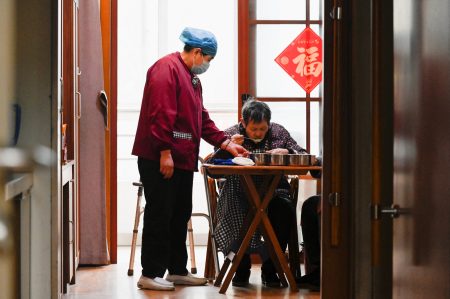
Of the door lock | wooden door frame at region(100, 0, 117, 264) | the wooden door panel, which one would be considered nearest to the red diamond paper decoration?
wooden door frame at region(100, 0, 117, 264)

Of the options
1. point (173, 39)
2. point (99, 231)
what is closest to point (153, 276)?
point (99, 231)

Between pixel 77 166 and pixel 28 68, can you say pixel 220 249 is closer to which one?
pixel 77 166

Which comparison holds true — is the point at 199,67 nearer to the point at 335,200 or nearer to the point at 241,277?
the point at 241,277

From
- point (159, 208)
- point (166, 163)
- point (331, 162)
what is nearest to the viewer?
point (331, 162)

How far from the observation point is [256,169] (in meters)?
4.75

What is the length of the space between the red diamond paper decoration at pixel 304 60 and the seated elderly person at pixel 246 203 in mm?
936

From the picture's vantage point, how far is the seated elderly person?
509 cm

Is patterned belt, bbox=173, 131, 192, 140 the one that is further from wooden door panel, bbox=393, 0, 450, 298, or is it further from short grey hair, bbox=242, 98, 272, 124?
wooden door panel, bbox=393, 0, 450, 298

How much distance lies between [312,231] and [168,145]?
1042mm

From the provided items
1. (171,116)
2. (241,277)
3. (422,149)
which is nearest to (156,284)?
(241,277)

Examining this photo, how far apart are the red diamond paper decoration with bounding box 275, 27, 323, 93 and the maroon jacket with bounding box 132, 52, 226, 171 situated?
140 cm

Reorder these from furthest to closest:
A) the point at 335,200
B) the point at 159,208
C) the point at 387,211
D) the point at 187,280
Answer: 1. the point at 187,280
2. the point at 159,208
3. the point at 335,200
4. the point at 387,211

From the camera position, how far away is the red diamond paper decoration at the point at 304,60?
6.21 metres

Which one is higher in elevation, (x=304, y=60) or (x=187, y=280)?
(x=304, y=60)
